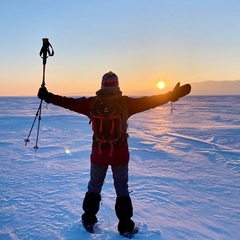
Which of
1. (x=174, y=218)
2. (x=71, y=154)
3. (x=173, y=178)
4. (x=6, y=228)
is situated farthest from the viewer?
(x=71, y=154)

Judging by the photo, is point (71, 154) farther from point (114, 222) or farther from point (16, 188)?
point (114, 222)

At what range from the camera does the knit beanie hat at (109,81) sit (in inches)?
110

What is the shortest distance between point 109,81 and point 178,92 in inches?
29.6

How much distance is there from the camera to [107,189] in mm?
4285

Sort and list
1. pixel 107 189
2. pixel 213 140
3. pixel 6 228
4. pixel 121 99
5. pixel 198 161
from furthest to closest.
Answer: pixel 213 140 → pixel 198 161 → pixel 107 189 → pixel 6 228 → pixel 121 99

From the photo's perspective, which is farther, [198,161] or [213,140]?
[213,140]

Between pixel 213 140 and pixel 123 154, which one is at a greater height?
pixel 123 154

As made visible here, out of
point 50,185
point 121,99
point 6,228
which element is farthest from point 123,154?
point 50,185

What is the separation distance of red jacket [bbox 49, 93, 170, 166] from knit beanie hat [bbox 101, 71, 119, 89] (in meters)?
0.18

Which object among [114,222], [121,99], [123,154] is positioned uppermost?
[121,99]

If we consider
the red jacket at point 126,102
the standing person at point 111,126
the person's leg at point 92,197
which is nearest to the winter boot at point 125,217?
the standing person at point 111,126

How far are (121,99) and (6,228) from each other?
2016 millimetres

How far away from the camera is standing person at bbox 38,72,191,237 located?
107 inches

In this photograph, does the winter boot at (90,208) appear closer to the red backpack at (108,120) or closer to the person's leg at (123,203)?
the person's leg at (123,203)
